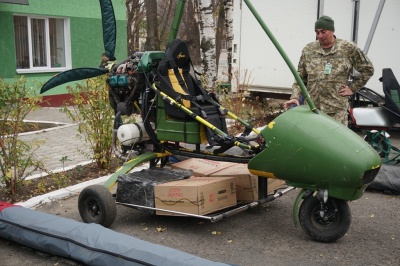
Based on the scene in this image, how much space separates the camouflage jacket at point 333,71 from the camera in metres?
5.65

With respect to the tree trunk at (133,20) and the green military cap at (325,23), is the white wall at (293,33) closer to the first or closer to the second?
the green military cap at (325,23)

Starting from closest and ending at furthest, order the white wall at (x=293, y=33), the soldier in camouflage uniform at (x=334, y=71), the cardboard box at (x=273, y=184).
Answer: the cardboard box at (x=273, y=184), the soldier in camouflage uniform at (x=334, y=71), the white wall at (x=293, y=33)

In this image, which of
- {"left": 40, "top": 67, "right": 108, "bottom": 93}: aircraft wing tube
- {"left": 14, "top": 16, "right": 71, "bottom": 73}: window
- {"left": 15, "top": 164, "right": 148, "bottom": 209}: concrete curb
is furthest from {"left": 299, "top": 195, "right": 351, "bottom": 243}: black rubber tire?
{"left": 14, "top": 16, "right": 71, "bottom": 73}: window

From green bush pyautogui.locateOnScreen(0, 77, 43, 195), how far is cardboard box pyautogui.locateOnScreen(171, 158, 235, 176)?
1.77 meters

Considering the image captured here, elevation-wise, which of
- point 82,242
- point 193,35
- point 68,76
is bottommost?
point 82,242

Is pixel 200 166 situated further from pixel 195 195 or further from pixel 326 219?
pixel 326 219

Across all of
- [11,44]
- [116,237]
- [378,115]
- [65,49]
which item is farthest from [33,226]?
[65,49]

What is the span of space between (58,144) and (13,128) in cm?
337

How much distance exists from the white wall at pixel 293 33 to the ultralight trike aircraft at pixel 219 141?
5.39 metres

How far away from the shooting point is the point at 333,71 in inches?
223

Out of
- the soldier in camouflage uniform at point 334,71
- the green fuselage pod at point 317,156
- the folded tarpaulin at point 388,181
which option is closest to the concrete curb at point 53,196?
the green fuselage pod at point 317,156

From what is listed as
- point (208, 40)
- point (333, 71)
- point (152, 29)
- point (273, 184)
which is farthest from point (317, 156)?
point (152, 29)

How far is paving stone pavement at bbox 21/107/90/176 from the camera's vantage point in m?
7.52

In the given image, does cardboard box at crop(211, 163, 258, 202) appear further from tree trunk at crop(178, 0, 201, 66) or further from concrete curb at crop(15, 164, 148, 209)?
tree trunk at crop(178, 0, 201, 66)
